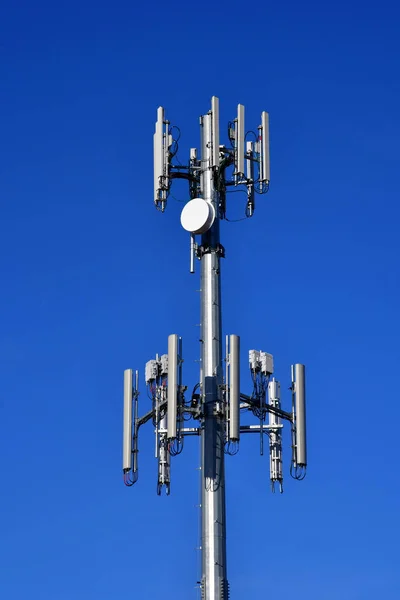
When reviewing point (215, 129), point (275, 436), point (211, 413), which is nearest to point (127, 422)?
point (211, 413)

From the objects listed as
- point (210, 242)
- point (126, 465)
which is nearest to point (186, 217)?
point (210, 242)

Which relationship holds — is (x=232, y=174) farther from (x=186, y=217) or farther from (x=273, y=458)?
(x=273, y=458)

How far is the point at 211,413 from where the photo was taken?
55.4 m

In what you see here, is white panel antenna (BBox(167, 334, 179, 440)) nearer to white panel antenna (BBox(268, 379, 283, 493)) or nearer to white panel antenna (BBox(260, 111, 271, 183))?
white panel antenna (BBox(268, 379, 283, 493))

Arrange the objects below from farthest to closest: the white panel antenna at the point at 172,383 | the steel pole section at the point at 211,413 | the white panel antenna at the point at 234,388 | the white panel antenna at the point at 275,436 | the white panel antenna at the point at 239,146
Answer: the white panel antenna at the point at 239,146, the white panel antenna at the point at 275,436, the white panel antenna at the point at 172,383, the white panel antenna at the point at 234,388, the steel pole section at the point at 211,413

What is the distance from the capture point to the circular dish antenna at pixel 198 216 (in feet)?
188

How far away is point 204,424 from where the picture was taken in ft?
182

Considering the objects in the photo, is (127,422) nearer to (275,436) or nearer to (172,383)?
(172,383)

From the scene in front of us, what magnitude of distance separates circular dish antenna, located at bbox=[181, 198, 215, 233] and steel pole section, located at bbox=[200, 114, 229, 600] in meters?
0.87

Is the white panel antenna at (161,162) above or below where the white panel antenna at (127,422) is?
above

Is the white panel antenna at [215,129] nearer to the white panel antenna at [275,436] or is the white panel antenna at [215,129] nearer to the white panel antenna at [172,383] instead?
the white panel antenna at [172,383]

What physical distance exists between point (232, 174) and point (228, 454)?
11.2 m

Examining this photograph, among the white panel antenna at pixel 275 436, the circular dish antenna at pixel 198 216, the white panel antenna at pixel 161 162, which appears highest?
the white panel antenna at pixel 161 162

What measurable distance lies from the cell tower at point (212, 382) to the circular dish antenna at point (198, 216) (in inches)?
1.5
